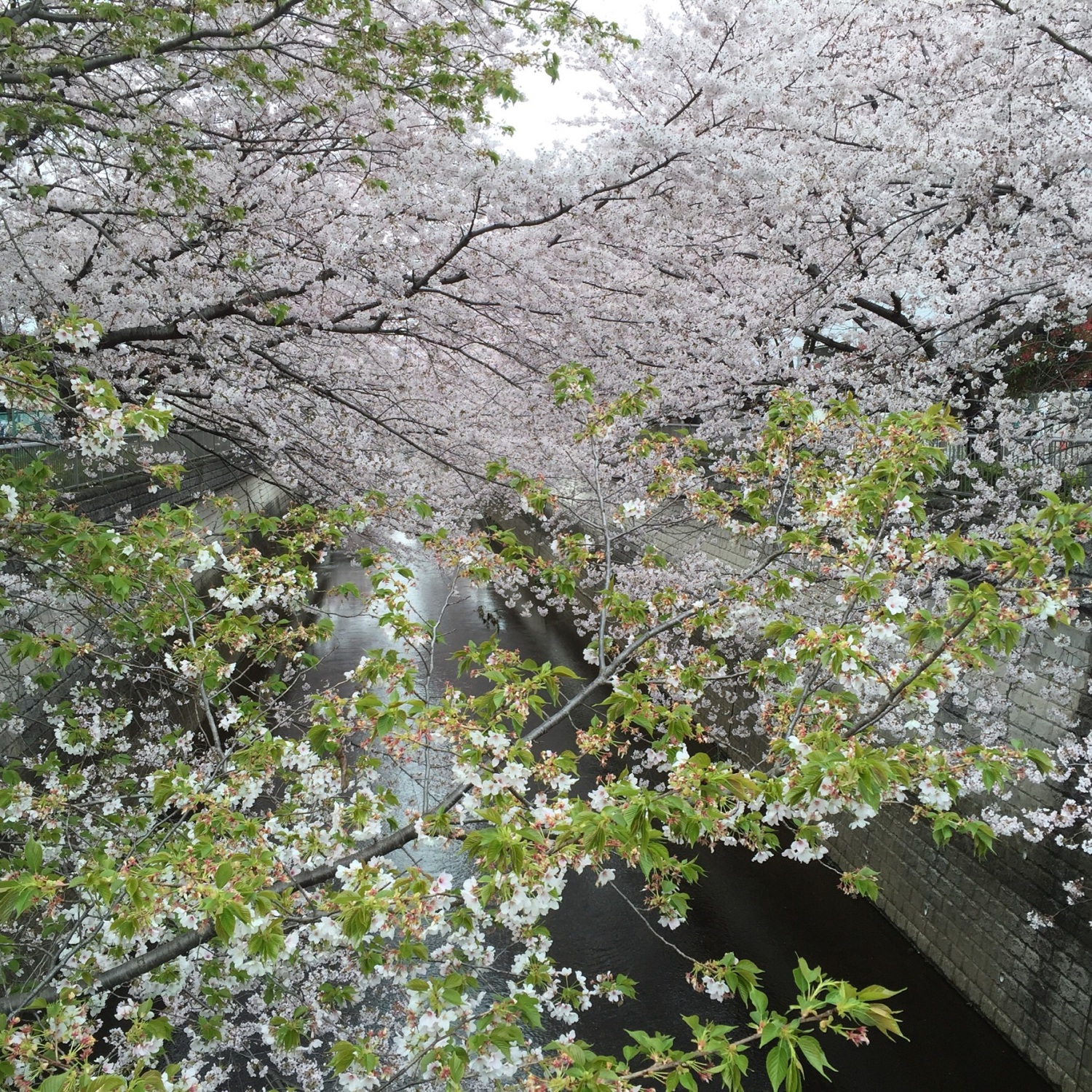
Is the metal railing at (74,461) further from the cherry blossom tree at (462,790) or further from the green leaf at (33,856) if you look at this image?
the green leaf at (33,856)

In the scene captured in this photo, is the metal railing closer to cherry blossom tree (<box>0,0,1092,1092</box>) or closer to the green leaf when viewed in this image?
cherry blossom tree (<box>0,0,1092,1092</box>)

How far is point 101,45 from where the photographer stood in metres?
6.11

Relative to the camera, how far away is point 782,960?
9.98 metres

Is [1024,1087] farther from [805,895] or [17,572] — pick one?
[17,572]

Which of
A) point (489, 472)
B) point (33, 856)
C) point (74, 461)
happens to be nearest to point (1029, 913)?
point (489, 472)

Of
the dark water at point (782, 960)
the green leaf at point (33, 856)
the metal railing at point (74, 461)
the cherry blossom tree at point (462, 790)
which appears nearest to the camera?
the cherry blossom tree at point (462, 790)

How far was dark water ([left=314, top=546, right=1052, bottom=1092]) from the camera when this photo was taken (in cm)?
825

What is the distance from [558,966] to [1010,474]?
7.69m

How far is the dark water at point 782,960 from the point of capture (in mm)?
8250

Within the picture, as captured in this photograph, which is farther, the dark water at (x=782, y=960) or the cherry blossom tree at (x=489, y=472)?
the dark water at (x=782, y=960)

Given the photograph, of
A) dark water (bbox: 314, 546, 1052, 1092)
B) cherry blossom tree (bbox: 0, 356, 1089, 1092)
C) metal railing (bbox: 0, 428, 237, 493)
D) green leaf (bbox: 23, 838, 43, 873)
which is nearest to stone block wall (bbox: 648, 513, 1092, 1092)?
dark water (bbox: 314, 546, 1052, 1092)

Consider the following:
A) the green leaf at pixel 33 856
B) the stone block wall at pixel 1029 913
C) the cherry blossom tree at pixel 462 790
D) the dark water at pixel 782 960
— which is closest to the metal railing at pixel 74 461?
the cherry blossom tree at pixel 462 790

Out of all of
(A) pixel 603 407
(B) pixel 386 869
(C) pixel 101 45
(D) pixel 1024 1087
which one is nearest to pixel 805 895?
(D) pixel 1024 1087

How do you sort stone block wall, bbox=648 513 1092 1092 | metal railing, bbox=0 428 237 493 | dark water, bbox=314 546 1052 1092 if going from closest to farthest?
1. stone block wall, bbox=648 513 1092 1092
2. dark water, bbox=314 546 1052 1092
3. metal railing, bbox=0 428 237 493
